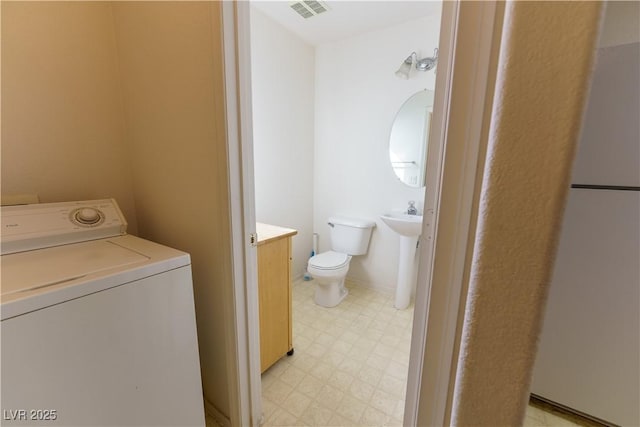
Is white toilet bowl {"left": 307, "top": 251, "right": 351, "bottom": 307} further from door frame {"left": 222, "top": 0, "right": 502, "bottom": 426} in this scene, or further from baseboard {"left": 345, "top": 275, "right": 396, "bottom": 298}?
door frame {"left": 222, "top": 0, "right": 502, "bottom": 426}

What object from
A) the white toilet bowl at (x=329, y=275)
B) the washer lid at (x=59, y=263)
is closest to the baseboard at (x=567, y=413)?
the white toilet bowl at (x=329, y=275)

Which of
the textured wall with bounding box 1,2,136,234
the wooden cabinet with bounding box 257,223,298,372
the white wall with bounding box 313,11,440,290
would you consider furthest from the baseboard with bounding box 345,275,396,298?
the textured wall with bounding box 1,2,136,234

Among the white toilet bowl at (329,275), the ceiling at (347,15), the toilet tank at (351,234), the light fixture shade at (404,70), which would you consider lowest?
the white toilet bowl at (329,275)

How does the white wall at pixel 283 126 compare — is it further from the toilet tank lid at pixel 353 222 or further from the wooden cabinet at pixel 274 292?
the wooden cabinet at pixel 274 292

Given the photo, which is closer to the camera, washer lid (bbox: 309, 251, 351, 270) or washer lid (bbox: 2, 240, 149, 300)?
washer lid (bbox: 2, 240, 149, 300)

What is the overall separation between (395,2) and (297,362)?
2635 millimetres

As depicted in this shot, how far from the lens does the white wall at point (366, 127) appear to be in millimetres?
2271

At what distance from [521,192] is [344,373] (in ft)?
5.29

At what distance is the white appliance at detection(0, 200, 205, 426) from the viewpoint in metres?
0.66

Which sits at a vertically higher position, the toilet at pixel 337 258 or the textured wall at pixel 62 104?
the textured wall at pixel 62 104

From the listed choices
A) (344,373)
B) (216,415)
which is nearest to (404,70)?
(344,373)

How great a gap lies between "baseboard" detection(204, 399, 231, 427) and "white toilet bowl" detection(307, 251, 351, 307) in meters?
1.10

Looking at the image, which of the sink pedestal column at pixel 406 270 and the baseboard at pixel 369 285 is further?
the baseboard at pixel 369 285

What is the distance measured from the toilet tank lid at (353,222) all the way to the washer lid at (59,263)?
1853mm
